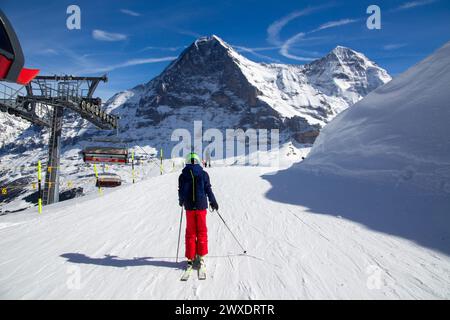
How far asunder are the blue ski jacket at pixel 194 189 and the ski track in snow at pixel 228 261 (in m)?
1.06

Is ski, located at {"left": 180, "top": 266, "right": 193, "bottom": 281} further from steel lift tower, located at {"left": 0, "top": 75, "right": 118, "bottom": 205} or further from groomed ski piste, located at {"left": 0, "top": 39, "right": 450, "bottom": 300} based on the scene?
steel lift tower, located at {"left": 0, "top": 75, "right": 118, "bottom": 205}

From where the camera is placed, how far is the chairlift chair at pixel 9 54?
2.29 metres

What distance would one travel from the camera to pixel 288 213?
7.62 m

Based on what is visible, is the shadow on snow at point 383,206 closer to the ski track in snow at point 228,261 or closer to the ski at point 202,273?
the ski track in snow at point 228,261

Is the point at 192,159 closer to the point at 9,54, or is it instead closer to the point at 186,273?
the point at 186,273

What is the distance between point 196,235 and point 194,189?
2.66 feet

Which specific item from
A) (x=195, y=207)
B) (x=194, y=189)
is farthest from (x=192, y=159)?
(x=195, y=207)

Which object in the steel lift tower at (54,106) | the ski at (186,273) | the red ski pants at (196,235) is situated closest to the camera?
the ski at (186,273)

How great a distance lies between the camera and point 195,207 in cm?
463

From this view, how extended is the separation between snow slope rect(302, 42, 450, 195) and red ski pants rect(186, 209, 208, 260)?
555cm

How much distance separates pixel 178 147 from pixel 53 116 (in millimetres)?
141168

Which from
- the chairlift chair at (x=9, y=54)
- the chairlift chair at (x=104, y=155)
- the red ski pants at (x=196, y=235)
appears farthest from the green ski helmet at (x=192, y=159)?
the chairlift chair at (x=104, y=155)

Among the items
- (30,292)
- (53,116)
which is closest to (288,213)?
(30,292)

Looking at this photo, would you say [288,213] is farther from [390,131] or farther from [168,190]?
[168,190]
